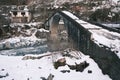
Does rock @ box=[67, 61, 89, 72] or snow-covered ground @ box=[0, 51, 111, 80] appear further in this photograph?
rock @ box=[67, 61, 89, 72]

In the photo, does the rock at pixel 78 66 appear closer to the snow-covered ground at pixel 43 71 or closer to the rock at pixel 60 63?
the snow-covered ground at pixel 43 71

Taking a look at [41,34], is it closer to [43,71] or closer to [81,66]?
[43,71]

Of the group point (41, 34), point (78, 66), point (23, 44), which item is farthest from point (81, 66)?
point (41, 34)

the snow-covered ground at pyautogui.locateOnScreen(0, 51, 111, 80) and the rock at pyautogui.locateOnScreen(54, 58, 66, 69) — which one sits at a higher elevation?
the rock at pyautogui.locateOnScreen(54, 58, 66, 69)

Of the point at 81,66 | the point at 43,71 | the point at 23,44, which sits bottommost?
the point at 23,44

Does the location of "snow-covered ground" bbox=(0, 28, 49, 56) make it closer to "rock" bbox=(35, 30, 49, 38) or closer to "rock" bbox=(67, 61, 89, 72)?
Answer: "rock" bbox=(35, 30, 49, 38)

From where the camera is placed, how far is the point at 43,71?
835 inches

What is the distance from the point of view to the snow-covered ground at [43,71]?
1983 centimetres

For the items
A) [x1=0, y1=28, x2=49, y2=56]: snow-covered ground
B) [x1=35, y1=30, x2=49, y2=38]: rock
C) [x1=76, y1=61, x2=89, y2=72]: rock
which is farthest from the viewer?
[x1=35, y1=30, x2=49, y2=38]: rock

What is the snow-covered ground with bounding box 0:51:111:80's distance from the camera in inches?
781

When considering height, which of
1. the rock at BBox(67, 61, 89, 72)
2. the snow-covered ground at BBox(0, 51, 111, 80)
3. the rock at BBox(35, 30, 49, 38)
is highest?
the rock at BBox(67, 61, 89, 72)

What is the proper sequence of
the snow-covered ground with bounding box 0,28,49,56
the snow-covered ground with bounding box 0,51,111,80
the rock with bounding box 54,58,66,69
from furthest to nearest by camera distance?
the snow-covered ground with bounding box 0,28,49,56 < the rock with bounding box 54,58,66,69 < the snow-covered ground with bounding box 0,51,111,80

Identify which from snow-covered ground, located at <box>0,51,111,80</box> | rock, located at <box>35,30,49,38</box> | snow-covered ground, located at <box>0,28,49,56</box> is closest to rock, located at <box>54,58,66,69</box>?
snow-covered ground, located at <box>0,51,111,80</box>

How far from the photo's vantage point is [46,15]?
69.8m
